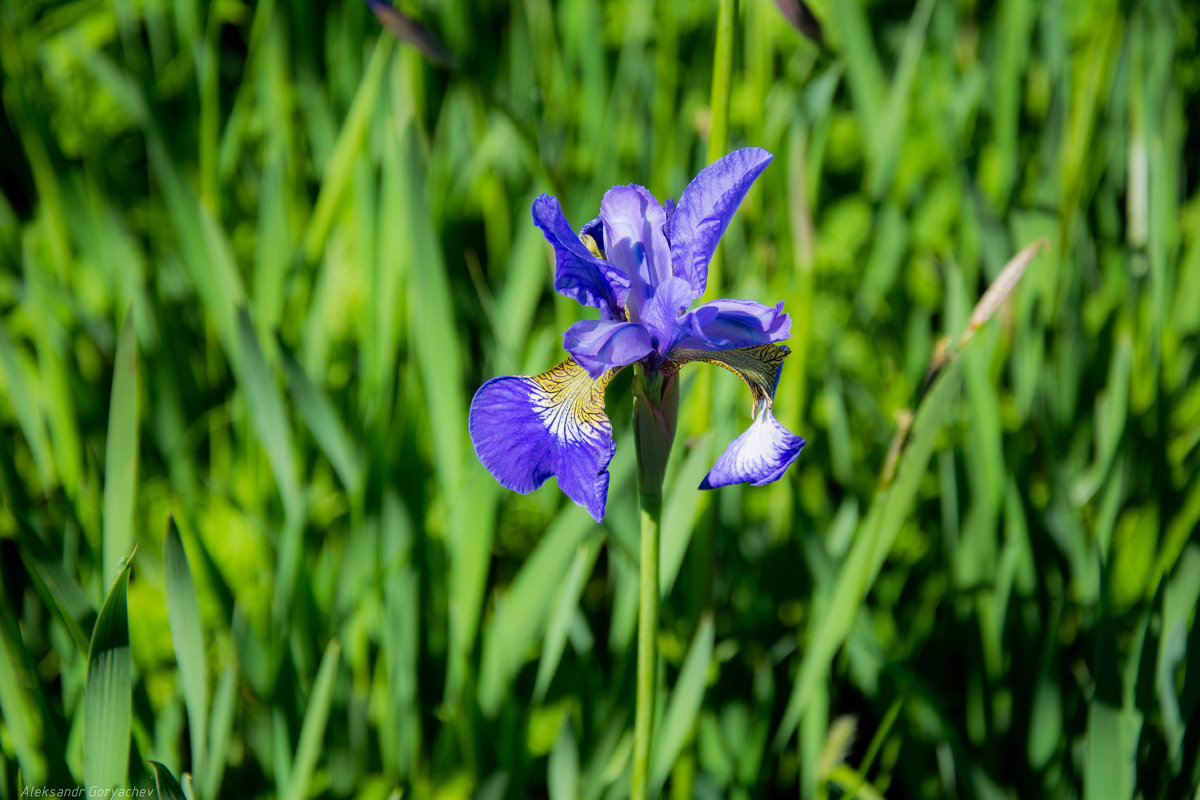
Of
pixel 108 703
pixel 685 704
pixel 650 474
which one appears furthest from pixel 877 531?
pixel 108 703

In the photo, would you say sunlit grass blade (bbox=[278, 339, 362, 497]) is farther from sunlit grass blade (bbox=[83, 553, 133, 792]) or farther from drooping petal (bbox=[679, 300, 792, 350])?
drooping petal (bbox=[679, 300, 792, 350])

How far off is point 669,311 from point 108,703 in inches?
24.1

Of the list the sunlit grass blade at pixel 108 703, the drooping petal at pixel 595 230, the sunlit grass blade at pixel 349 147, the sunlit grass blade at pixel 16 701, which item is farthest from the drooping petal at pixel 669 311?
the sunlit grass blade at pixel 349 147

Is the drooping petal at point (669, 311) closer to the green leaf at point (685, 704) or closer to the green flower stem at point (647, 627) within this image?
the green flower stem at point (647, 627)

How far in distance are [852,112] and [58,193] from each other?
189 cm

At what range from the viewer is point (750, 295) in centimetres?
123

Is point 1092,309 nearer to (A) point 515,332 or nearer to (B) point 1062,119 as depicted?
(B) point 1062,119

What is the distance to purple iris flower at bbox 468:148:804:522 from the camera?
2.03 feet

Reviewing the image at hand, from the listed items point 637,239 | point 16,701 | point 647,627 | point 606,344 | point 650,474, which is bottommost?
point 16,701

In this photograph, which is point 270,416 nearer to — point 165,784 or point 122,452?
point 122,452

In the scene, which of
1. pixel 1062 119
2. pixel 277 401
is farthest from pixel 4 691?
pixel 1062 119

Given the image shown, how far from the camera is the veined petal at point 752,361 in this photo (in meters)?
0.68

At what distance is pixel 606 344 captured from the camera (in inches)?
24.2

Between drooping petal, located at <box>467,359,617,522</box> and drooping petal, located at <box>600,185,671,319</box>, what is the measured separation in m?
0.10
